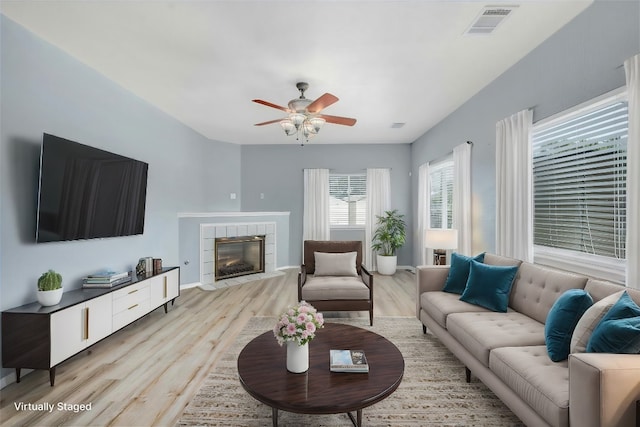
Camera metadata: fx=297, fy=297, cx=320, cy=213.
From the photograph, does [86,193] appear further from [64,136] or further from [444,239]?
[444,239]

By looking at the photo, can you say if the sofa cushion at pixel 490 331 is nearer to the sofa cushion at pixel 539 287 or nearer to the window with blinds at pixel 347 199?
the sofa cushion at pixel 539 287

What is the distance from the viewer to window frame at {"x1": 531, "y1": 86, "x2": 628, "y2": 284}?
218 centimetres

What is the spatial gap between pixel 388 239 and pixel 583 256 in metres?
3.90

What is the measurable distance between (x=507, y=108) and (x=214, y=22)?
3.12 m

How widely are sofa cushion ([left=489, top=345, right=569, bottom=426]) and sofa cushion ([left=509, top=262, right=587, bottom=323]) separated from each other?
1.53ft

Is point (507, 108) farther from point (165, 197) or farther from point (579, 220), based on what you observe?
point (165, 197)

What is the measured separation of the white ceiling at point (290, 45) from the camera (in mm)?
2264

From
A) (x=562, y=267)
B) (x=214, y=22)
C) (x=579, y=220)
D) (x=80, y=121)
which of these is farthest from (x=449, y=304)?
(x=80, y=121)

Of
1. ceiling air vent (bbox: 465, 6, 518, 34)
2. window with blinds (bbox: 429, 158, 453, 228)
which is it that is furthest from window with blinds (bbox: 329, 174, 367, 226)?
ceiling air vent (bbox: 465, 6, 518, 34)

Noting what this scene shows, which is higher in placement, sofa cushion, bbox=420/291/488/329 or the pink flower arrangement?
the pink flower arrangement

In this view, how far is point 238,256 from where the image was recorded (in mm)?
6223

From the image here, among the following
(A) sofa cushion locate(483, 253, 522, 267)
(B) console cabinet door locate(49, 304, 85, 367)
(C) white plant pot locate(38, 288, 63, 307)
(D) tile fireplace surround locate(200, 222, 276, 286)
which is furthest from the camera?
(D) tile fireplace surround locate(200, 222, 276, 286)

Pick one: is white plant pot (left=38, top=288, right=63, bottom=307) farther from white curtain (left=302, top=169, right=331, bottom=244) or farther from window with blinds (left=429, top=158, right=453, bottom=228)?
window with blinds (left=429, top=158, right=453, bottom=228)

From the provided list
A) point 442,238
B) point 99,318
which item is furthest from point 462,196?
point 99,318
